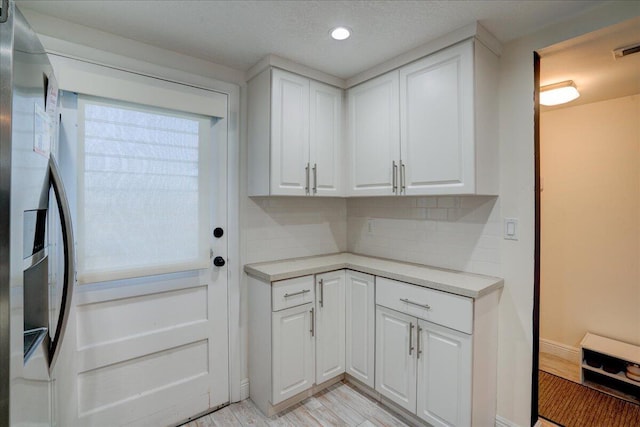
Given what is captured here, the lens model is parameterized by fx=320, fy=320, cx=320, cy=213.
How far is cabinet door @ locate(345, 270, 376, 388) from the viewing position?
2.19 meters

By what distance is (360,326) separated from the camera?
226cm

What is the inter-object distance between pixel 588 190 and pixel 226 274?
2.95 metres

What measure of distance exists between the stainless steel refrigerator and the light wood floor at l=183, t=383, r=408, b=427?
4.28ft

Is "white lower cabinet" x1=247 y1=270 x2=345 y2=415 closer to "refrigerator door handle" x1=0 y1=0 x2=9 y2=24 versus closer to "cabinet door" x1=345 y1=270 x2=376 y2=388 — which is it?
"cabinet door" x1=345 y1=270 x2=376 y2=388

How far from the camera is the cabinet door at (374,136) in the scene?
7.07 feet

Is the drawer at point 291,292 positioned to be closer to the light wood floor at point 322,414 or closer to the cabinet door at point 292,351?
the cabinet door at point 292,351

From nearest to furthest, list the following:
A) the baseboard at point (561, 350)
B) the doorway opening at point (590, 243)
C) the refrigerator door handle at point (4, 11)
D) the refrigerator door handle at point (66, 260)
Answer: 1. the refrigerator door handle at point (4, 11)
2. the refrigerator door handle at point (66, 260)
3. the doorway opening at point (590, 243)
4. the baseboard at point (561, 350)

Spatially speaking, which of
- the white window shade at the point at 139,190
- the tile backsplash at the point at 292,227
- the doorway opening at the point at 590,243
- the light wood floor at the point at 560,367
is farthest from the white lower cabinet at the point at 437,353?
the white window shade at the point at 139,190

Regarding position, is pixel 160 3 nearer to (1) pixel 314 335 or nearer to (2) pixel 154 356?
(2) pixel 154 356

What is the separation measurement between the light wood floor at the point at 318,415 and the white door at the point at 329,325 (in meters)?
0.16

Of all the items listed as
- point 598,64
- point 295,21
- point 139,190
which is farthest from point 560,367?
point 139,190

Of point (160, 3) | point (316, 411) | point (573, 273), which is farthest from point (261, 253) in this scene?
point (573, 273)

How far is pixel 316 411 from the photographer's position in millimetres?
2121

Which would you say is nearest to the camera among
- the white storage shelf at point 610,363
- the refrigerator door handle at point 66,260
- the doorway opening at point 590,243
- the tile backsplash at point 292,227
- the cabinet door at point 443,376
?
the refrigerator door handle at point 66,260
